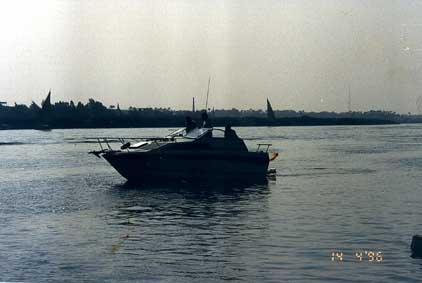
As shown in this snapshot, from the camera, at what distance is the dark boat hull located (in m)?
24.5

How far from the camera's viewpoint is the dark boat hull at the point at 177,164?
80.5 feet

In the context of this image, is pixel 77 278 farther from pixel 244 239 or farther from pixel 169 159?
pixel 169 159

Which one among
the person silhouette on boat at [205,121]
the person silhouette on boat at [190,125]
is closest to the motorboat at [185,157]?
the person silhouette on boat at [205,121]

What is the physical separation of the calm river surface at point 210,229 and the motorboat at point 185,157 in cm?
52

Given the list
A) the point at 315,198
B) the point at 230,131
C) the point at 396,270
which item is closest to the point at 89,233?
the point at 396,270

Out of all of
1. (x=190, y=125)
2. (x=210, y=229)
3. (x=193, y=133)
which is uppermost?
(x=190, y=125)

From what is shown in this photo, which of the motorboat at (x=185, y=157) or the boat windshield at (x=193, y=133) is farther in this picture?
the boat windshield at (x=193, y=133)

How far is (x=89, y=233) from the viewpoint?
1532cm

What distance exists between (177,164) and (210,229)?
9.22 meters

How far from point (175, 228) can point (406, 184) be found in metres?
12.4

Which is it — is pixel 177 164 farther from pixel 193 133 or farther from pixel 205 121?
pixel 205 121

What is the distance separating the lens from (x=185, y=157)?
2456 cm
